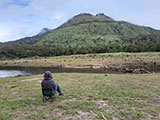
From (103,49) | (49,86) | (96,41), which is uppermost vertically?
(96,41)

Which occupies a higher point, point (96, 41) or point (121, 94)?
point (96, 41)

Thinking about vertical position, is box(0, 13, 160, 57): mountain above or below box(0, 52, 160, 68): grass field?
above

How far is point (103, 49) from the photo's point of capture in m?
94.4

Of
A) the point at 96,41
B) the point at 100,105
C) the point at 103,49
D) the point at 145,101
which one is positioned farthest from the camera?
the point at 96,41

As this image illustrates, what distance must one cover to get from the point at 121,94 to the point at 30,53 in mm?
100409

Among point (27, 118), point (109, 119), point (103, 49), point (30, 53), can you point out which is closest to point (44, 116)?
point (27, 118)

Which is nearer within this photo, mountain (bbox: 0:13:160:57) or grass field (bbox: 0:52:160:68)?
grass field (bbox: 0:52:160:68)

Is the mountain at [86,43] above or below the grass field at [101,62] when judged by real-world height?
above

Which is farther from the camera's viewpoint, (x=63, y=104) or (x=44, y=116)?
(x=63, y=104)

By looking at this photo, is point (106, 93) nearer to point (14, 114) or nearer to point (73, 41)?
point (14, 114)

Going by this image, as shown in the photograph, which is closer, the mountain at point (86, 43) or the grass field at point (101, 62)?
the grass field at point (101, 62)

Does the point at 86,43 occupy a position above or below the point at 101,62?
Answer: above

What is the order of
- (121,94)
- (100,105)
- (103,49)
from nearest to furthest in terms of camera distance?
(100,105), (121,94), (103,49)

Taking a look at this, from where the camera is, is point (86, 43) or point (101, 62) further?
point (86, 43)
